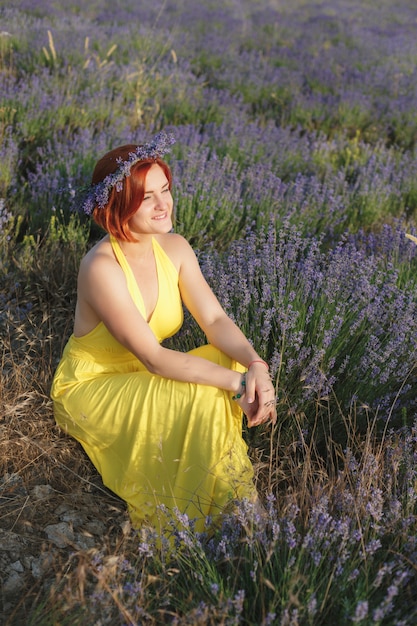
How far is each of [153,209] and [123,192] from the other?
12 cm

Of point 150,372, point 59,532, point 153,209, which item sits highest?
point 153,209

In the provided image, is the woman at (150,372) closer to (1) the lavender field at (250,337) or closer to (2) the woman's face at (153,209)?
(2) the woman's face at (153,209)

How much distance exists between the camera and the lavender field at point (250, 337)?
1.76 meters

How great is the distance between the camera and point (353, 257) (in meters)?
3.11

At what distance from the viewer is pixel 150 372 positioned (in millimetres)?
2477

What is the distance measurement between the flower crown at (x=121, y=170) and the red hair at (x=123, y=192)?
0.02 metres

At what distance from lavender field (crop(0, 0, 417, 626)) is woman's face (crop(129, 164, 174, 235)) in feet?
1.51

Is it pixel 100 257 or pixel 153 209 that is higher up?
pixel 153 209

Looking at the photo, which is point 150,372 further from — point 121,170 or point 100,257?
point 121,170

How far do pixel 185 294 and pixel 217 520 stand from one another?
97 centimetres

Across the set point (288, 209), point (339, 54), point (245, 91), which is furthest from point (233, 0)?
point (288, 209)

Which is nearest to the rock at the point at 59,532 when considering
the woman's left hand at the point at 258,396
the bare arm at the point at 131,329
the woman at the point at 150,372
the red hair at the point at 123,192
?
the woman at the point at 150,372

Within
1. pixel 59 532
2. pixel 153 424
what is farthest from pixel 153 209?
pixel 59 532

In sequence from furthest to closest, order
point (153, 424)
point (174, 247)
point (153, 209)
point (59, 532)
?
point (174, 247) < point (153, 209) < point (153, 424) < point (59, 532)
